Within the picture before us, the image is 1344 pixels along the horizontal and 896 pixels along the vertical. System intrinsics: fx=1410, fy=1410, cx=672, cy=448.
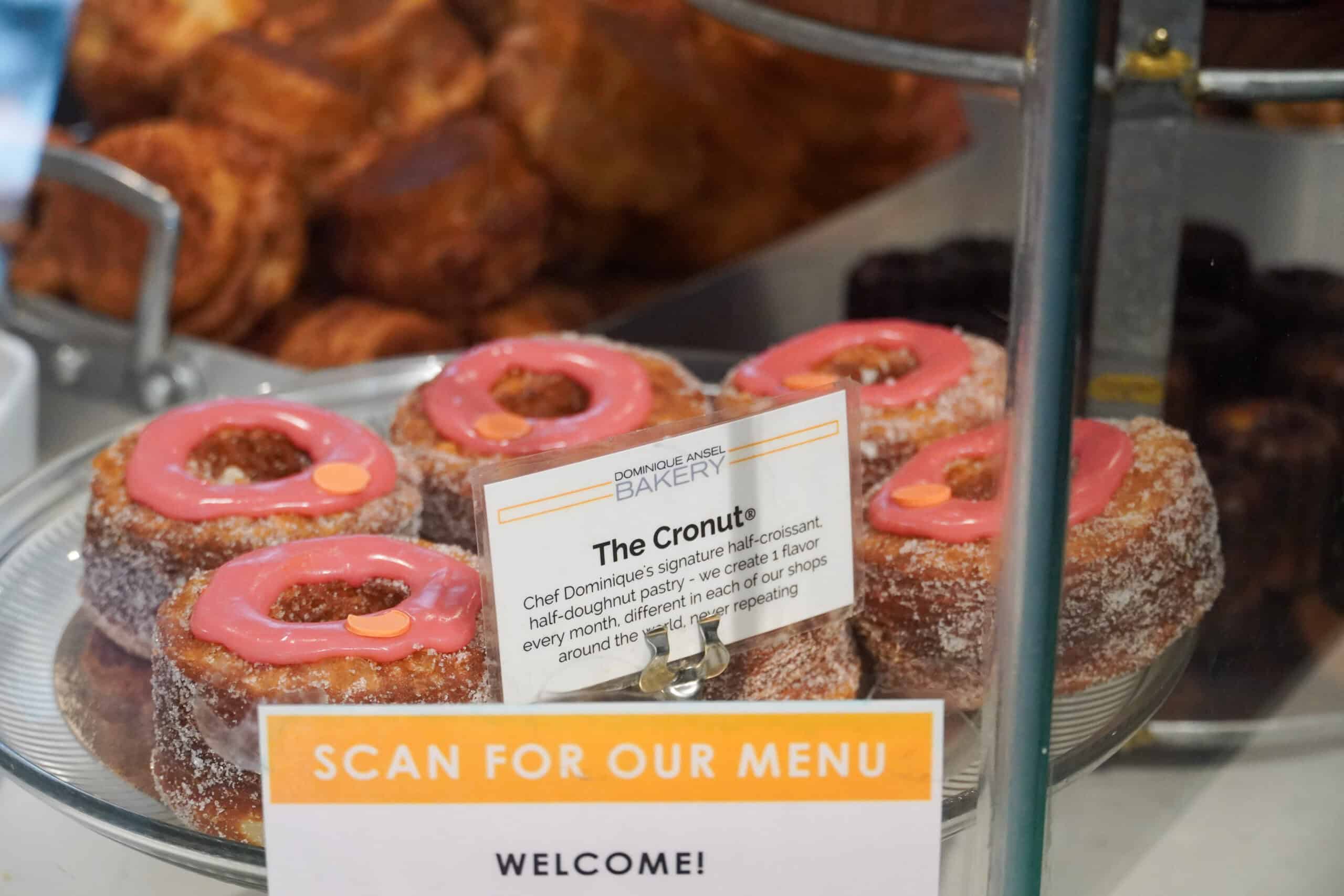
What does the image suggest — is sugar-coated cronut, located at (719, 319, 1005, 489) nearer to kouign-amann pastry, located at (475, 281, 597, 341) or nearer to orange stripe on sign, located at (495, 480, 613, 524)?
Result: orange stripe on sign, located at (495, 480, 613, 524)

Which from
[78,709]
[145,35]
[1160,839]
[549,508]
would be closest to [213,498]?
[78,709]

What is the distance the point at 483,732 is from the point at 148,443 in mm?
489

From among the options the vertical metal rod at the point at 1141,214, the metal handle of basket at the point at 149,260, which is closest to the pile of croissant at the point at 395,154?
the metal handle of basket at the point at 149,260

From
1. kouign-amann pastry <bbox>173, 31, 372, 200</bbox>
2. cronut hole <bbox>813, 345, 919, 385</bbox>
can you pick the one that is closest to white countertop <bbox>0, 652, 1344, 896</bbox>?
cronut hole <bbox>813, 345, 919, 385</bbox>

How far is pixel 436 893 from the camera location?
59cm

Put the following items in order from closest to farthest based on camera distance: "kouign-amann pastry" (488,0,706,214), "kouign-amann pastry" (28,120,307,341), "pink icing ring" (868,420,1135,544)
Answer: "pink icing ring" (868,420,1135,544) → "kouign-amann pastry" (28,120,307,341) → "kouign-amann pastry" (488,0,706,214)

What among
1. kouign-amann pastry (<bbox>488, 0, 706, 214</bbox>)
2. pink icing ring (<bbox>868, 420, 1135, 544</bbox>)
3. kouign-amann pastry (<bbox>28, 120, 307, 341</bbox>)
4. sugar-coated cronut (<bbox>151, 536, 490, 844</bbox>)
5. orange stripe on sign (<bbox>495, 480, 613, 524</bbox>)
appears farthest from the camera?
kouign-amann pastry (<bbox>488, 0, 706, 214</bbox>)

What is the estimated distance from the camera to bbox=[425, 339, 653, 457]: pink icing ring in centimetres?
96

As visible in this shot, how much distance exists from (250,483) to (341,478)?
2.9 inches

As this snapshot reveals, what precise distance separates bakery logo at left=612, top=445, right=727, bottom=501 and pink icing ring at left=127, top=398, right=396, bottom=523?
35 cm

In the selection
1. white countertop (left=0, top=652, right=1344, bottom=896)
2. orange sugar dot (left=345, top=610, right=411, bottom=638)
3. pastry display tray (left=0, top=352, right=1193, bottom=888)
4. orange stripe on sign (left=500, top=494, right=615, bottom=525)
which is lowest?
white countertop (left=0, top=652, right=1344, bottom=896)

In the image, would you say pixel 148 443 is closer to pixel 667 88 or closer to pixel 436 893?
pixel 436 893

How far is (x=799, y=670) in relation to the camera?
733 mm

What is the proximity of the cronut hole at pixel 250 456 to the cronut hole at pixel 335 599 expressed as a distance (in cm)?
20
